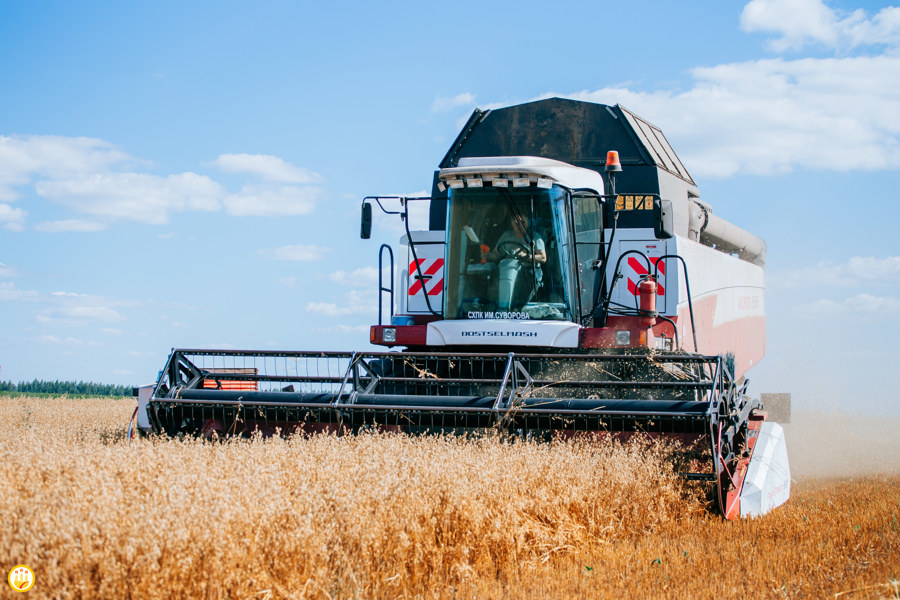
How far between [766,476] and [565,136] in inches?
167

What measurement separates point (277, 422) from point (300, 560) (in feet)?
9.86

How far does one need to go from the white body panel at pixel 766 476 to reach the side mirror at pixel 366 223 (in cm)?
342

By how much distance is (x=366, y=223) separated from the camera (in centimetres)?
699

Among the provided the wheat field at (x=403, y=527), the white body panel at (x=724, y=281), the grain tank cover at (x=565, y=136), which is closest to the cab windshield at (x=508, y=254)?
the wheat field at (x=403, y=527)

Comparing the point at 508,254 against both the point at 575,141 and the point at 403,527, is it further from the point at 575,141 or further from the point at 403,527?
the point at 403,527

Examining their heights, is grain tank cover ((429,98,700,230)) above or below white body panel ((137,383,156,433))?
above

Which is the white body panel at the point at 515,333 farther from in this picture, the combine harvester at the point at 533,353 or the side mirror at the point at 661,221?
the side mirror at the point at 661,221

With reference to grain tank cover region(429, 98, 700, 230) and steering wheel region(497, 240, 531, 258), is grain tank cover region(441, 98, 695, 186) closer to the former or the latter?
grain tank cover region(429, 98, 700, 230)

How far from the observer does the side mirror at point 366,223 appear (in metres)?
6.98

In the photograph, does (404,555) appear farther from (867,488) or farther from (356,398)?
(867,488)
